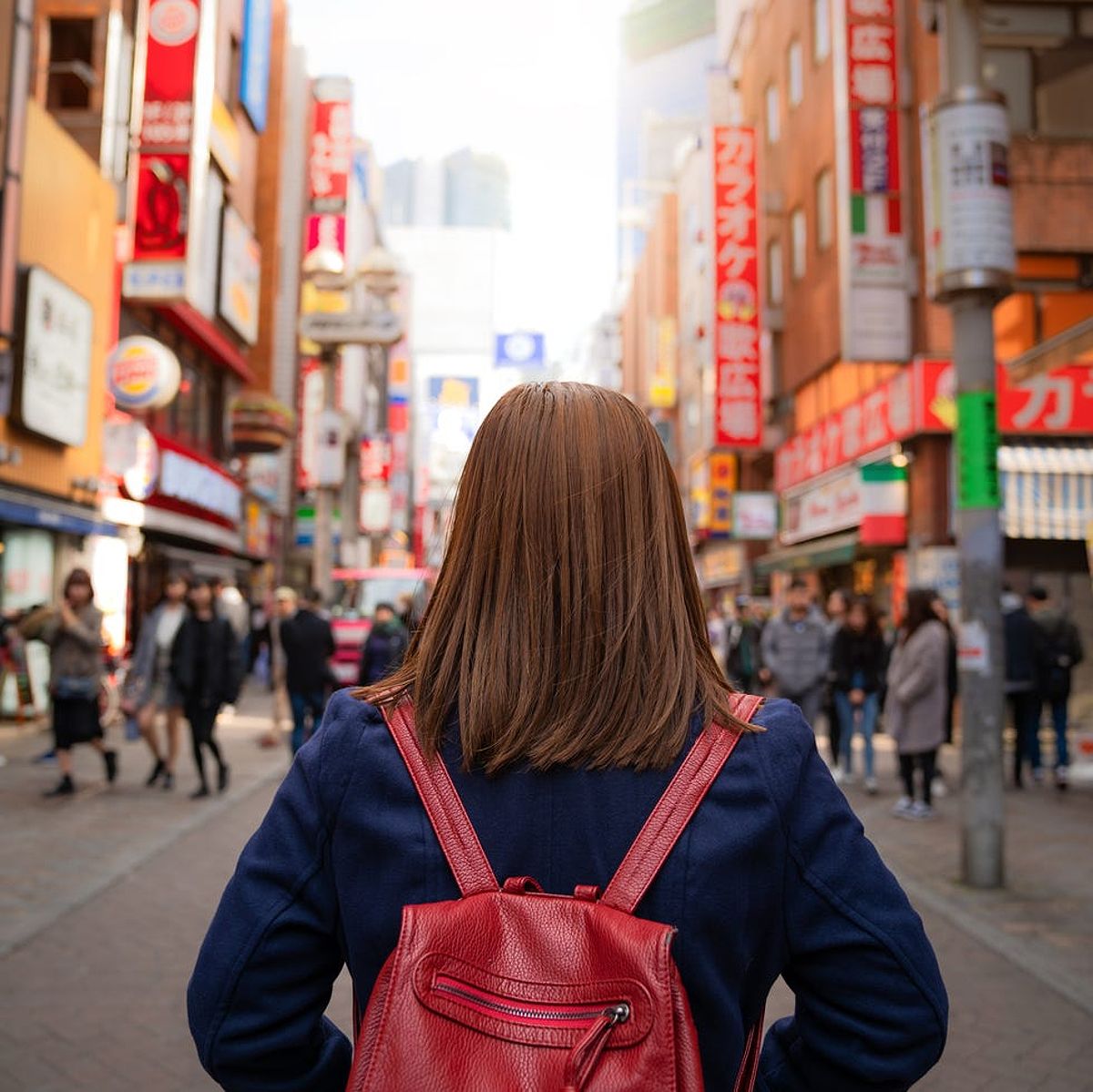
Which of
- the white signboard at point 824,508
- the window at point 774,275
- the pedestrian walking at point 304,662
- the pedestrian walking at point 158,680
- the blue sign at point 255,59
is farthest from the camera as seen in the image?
the window at point 774,275

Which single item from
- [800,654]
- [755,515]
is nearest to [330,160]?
[755,515]

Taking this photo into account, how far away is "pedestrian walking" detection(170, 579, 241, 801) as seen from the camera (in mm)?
9484

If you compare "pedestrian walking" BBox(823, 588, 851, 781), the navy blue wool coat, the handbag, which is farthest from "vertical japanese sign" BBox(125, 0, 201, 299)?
the navy blue wool coat

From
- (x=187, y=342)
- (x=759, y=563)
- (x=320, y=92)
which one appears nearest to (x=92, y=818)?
(x=187, y=342)

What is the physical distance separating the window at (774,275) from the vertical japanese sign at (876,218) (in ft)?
28.6

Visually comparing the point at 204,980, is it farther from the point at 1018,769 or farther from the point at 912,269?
the point at 912,269

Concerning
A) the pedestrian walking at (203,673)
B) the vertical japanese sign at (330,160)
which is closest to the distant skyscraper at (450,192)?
the vertical japanese sign at (330,160)

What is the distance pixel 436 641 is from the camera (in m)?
1.46

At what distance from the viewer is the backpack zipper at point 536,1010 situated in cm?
112

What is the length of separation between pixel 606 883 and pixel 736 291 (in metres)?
25.0

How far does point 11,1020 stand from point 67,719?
5.19m

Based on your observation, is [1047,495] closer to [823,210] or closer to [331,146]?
[823,210]

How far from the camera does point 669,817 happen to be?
1.28 m

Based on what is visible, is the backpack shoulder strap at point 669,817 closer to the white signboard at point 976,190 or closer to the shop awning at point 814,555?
the white signboard at point 976,190
